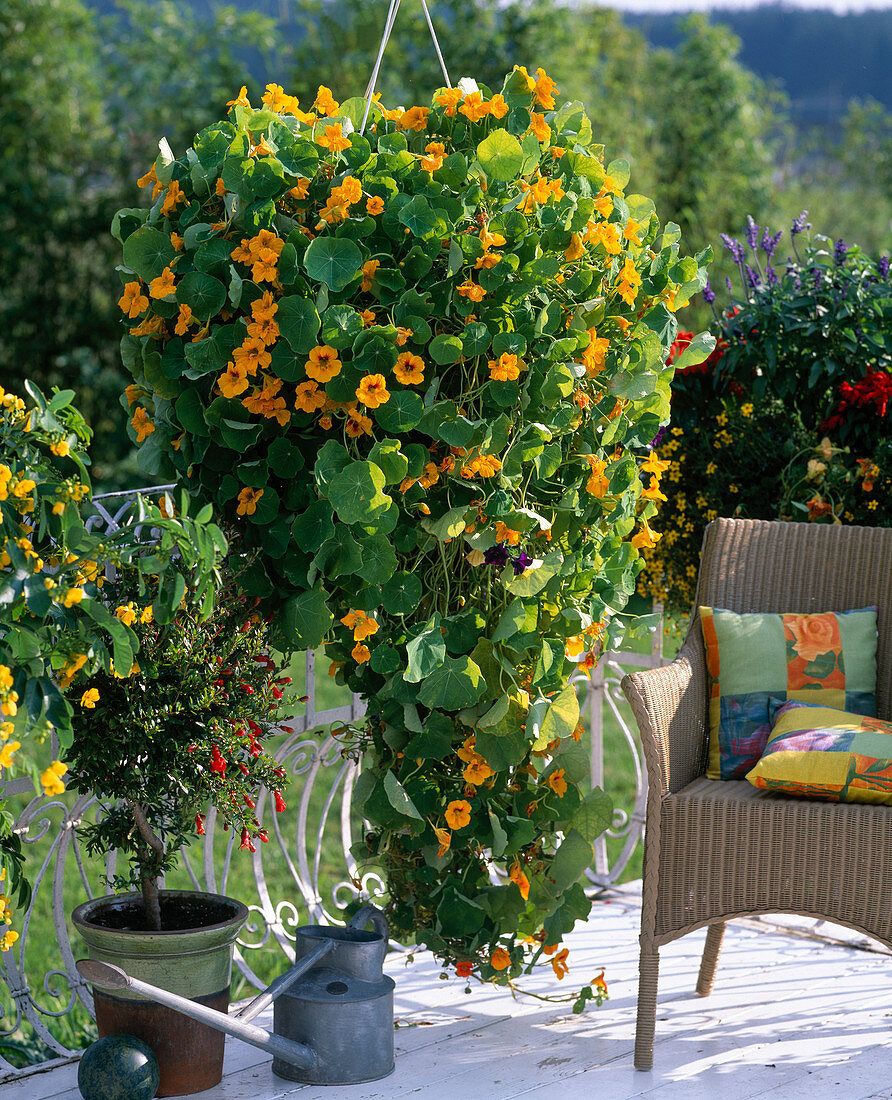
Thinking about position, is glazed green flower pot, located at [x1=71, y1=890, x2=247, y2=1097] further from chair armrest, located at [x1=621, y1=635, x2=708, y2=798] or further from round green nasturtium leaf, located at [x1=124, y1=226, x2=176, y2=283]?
round green nasturtium leaf, located at [x1=124, y1=226, x2=176, y2=283]

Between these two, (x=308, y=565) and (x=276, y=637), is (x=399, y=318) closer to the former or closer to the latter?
(x=308, y=565)

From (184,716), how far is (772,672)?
118 cm

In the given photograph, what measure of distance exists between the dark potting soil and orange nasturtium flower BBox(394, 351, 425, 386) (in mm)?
950

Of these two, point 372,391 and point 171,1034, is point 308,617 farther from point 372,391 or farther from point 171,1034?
point 171,1034

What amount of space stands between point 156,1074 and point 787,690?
1.34 meters

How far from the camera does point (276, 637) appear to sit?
192 cm

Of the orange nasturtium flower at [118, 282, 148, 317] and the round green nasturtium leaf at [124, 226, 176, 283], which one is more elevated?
the round green nasturtium leaf at [124, 226, 176, 283]

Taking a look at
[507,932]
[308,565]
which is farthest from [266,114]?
[507,932]

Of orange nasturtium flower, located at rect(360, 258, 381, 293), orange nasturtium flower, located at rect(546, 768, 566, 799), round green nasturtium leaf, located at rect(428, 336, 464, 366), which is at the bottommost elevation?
orange nasturtium flower, located at rect(546, 768, 566, 799)

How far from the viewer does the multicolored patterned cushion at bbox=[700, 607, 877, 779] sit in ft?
7.66

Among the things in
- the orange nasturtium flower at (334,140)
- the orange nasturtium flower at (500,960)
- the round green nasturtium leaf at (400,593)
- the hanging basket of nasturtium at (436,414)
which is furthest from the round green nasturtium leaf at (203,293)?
the orange nasturtium flower at (500,960)

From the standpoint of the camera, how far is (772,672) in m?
2.37

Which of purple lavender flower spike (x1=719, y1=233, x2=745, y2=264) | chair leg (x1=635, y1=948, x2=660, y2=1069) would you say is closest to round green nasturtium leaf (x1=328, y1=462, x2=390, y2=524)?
chair leg (x1=635, y1=948, x2=660, y2=1069)

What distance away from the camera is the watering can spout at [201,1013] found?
1.78 metres
